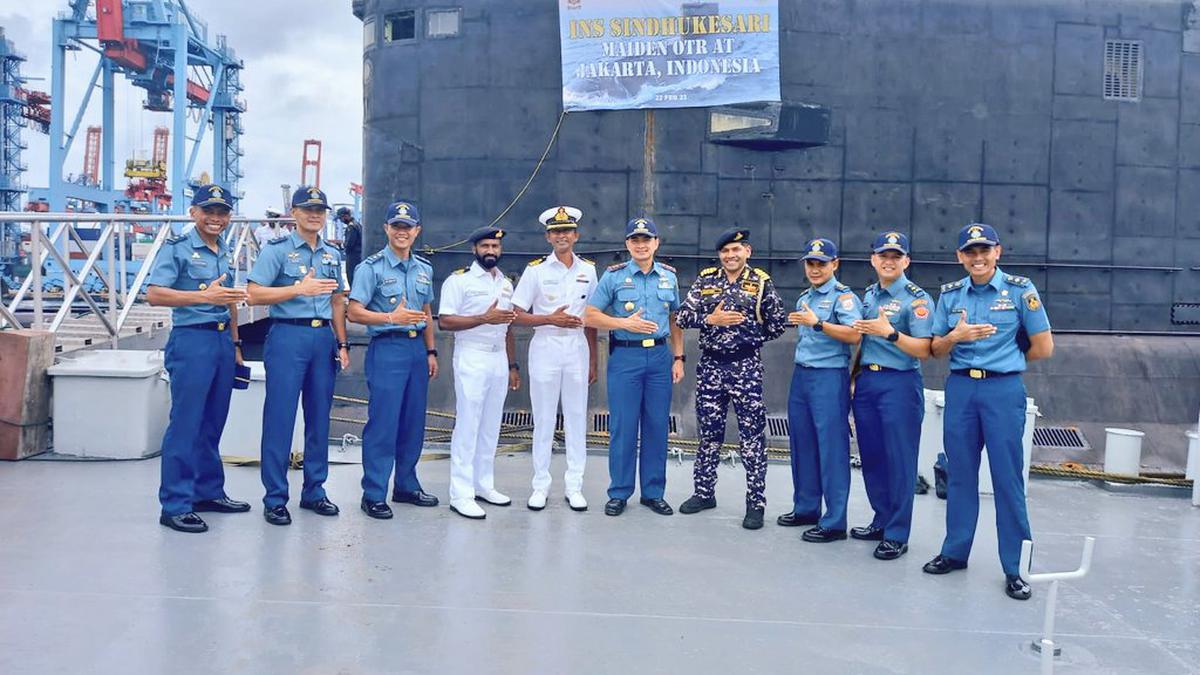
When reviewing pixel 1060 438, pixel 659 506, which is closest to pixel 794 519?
pixel 659 506

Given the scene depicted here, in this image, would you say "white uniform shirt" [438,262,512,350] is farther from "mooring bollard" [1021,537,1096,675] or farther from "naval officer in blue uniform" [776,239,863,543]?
"mooring bollard" [1021,537,1096,675]

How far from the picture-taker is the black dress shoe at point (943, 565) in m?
4.78

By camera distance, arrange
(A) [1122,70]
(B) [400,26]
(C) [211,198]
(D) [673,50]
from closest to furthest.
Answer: (C) [211,198], (D) [673,50], (B) [400,26], (A) [1122,70]

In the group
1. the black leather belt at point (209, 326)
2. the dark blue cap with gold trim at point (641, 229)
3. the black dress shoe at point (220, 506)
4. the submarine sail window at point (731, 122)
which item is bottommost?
the black dress shoe at point (220, 506)

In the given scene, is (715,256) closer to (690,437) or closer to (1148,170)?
(690,437)

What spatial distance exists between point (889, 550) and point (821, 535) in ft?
1.37

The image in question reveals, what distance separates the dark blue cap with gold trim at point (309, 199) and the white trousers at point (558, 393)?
60.9 inches

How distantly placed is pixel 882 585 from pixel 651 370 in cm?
194

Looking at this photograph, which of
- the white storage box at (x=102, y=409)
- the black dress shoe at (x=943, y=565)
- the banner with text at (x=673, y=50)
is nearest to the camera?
the black dress shoe at (x=943, y=565)

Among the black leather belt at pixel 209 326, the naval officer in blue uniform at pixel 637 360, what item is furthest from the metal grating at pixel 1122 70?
the black leather belt at pixel 209 326

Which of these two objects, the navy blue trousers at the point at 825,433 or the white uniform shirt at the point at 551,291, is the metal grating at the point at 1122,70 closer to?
the navy blue trousers at the point at 825,433

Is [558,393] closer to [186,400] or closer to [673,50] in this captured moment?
[186,400]

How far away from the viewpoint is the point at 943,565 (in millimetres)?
4789

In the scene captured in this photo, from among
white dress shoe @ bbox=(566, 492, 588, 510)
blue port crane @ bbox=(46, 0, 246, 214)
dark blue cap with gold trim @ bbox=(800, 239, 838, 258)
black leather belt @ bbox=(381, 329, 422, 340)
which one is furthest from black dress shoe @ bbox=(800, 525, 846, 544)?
blue port crane @ bbox=(46, 0, 246, 214)
